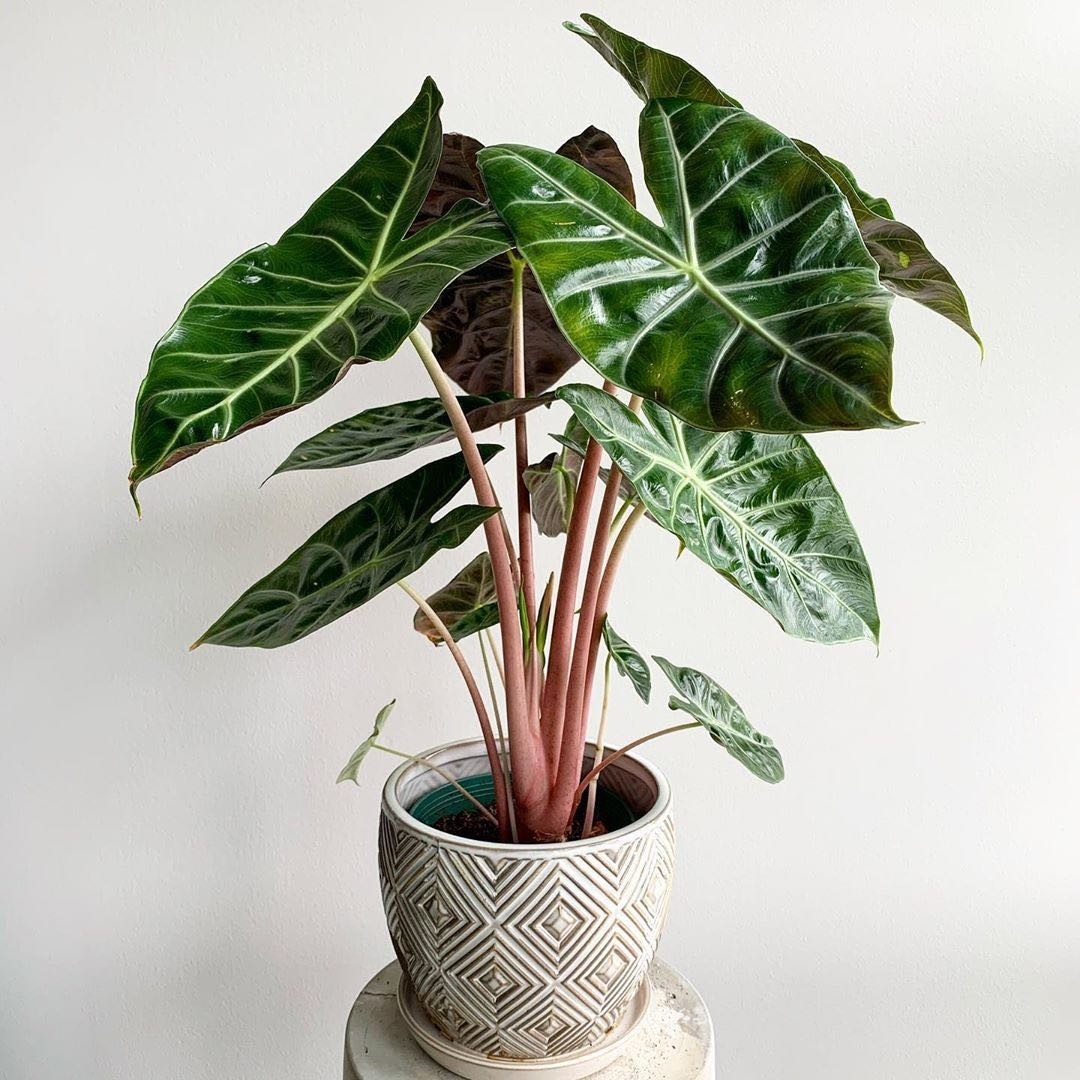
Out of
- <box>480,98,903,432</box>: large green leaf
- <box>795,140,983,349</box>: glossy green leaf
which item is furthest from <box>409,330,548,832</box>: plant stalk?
<box>795,140,983,349</box>: glossy green leaf

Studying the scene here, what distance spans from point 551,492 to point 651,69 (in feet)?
1.33

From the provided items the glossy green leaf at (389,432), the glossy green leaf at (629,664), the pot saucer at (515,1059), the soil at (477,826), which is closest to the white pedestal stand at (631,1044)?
the pot saucer at (515,1059)

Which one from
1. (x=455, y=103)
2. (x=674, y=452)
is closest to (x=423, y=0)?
(x=455, y=103)

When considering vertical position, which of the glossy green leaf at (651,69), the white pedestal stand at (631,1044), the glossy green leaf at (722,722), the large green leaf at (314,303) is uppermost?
the glossy green leaf at (651,69)

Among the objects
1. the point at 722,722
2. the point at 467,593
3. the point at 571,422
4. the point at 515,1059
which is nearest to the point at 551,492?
the point at 571,422

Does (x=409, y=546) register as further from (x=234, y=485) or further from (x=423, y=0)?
(x=423, y=0)

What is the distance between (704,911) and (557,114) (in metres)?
1.07

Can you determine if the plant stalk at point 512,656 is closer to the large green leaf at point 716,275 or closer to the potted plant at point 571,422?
the potted plant at point 571,422

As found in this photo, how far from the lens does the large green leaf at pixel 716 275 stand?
20.9 inches

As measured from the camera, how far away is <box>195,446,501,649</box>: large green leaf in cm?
84

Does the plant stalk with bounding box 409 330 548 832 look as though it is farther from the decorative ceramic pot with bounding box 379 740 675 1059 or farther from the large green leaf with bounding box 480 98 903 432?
the large green leaf with bounding box 480 98 903 432

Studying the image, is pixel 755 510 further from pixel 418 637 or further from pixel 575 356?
pixel 418 637

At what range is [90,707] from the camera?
1357 millimetres

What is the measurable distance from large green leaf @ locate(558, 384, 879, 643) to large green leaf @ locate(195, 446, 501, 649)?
14 cm
